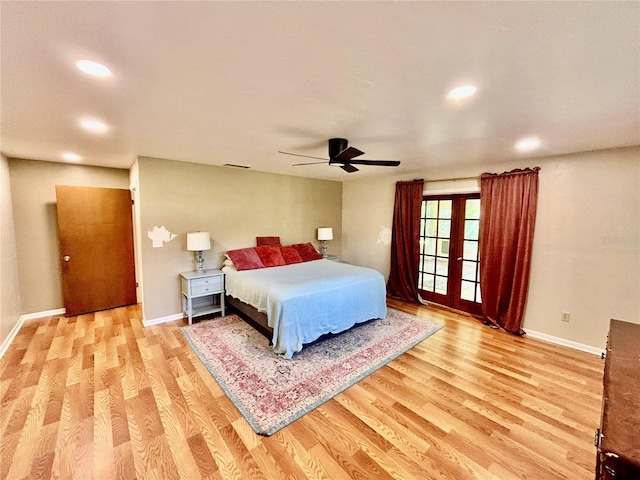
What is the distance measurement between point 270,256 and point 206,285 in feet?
3.51

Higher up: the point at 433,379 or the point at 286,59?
the point at 286,59

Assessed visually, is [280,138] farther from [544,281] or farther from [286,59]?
[544,281]

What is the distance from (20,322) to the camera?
141 inches

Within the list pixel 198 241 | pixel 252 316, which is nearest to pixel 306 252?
pixel 252 316

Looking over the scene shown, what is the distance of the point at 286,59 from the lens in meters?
1.31

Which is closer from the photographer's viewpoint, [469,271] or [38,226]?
[38,226]

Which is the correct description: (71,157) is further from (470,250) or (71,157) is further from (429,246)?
(470,250)

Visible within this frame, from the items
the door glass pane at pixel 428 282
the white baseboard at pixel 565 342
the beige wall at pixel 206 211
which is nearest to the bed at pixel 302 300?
the beige wall at pixel 206 211

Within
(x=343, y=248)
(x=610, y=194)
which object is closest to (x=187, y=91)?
(x=610, y=194)

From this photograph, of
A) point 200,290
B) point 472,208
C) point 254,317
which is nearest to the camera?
point 254,317

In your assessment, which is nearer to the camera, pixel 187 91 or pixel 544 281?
pixel 187 91

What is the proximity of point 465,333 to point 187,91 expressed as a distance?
12.9ft

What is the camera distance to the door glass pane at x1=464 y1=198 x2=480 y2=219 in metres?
3.96

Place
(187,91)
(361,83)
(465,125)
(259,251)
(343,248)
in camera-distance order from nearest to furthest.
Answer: (361,83) → (187,91) → (465,125) → (259,251) → (343,248)
